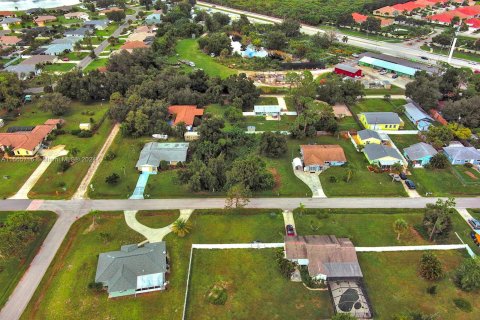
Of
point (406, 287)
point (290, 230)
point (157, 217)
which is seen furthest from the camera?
point (157, 217)

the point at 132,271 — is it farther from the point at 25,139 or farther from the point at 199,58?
the point at 199,58

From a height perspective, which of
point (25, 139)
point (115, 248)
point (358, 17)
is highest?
point (358, 17)

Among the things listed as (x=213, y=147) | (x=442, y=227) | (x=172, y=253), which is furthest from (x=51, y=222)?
(x=442, y=227)

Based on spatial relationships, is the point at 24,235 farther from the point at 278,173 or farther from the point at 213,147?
the point at 278,173

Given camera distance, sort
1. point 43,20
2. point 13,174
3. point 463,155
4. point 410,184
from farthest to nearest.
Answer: point 43,20 → point 463,155 → point 13,174 → point 410,184

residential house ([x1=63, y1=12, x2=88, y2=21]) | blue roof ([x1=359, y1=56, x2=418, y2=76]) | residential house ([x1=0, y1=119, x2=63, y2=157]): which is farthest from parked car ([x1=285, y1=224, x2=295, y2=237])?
residential house ([x1=63, y1=12, x2=88, y2=21])

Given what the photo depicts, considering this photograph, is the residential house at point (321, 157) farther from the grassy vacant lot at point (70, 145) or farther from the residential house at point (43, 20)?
the residential house at point (43, 20)

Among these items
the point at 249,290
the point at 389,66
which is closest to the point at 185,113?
the point at 249,290

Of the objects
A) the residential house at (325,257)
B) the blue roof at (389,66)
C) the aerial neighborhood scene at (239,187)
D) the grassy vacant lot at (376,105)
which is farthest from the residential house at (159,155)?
the blue roof at (389,66)
